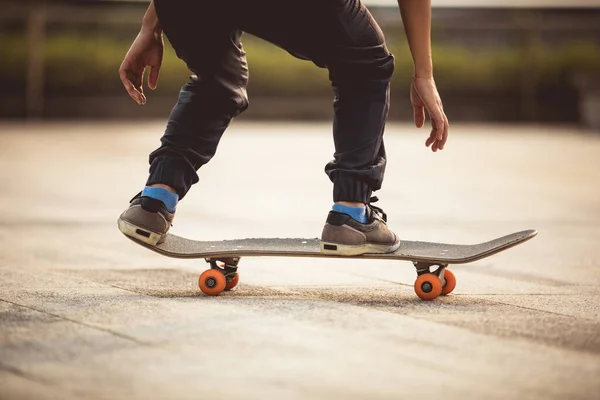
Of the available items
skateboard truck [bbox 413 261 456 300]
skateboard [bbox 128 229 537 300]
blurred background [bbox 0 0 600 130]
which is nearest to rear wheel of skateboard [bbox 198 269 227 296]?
skateboard [bbox 128 229 537 300]

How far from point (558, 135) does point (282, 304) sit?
32.9 feet

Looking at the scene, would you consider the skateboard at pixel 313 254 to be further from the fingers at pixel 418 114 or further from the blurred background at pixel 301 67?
the blurred background at pixel 301 67

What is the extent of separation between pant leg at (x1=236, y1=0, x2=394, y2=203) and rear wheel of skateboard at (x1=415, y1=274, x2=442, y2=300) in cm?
27

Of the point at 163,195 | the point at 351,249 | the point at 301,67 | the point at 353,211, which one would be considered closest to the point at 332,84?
the point at 353,211

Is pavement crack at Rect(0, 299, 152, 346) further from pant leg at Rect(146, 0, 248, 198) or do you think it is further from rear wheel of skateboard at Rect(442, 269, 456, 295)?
rear wheel of skateboard at Rect(442, 269, 456, 295)

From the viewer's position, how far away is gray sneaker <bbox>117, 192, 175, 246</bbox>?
3240 mm

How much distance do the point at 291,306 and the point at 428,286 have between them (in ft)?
1.30

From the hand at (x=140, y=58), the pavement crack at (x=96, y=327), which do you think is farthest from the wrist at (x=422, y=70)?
the pavement crack at (x=96, y=327)

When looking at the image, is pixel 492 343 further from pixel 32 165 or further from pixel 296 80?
pixel 296 80

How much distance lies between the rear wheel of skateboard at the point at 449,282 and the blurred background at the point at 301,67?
1203cm

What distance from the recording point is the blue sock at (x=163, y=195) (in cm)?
329

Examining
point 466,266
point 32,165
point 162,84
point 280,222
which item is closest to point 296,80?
point 162,84

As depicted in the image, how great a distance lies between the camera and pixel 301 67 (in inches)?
619

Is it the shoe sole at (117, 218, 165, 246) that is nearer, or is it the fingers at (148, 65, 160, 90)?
the shoe sole at (117, 218, 165, 246)
